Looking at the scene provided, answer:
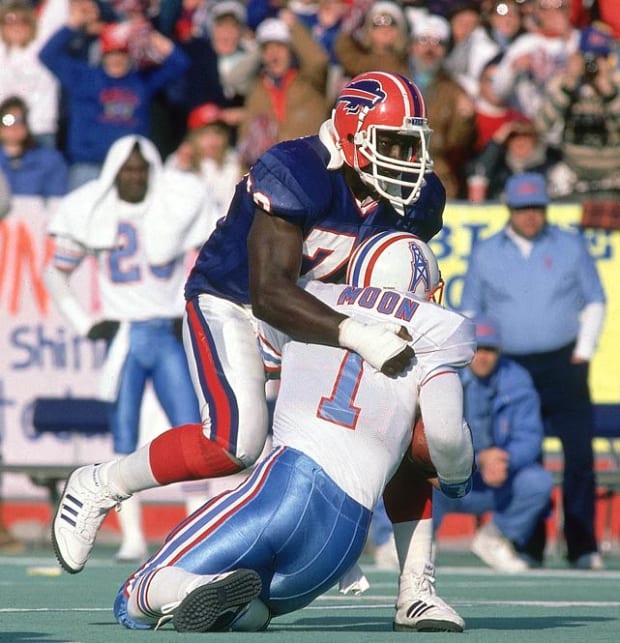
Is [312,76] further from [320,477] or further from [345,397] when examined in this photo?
[320,477]

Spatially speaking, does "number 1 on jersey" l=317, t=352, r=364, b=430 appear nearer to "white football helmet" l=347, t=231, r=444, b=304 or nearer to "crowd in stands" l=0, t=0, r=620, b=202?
"white football helmet" l=347, t=231, r=444, b=304

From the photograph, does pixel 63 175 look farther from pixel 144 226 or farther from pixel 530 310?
pixel 530 310

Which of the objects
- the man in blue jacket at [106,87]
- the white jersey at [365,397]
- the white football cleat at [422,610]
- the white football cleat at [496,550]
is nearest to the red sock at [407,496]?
the white football cleat at [422,610]

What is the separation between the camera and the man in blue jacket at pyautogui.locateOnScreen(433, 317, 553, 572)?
9.75m

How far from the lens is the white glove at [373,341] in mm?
5344

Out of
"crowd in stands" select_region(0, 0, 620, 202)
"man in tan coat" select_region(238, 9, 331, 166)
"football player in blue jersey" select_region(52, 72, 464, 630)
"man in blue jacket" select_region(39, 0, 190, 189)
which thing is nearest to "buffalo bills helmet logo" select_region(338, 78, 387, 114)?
"football player in blue jersey" select_region(52, 72, 464, 630)

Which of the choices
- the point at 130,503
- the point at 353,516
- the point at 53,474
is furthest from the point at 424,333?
the point at 53,474

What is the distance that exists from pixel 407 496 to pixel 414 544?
0.49 ft

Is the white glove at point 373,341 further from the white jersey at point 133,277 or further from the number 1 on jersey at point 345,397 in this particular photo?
the white jersey at point 133,277

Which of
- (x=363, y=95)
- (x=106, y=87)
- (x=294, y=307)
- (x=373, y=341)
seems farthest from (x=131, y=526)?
(x=373, y=341)

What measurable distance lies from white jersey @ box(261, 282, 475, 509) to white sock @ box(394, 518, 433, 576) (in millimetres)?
306

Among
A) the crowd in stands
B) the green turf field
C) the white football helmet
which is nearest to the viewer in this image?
the green turf field

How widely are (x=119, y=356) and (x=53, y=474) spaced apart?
1.18 m

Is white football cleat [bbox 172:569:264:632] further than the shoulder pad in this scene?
No
